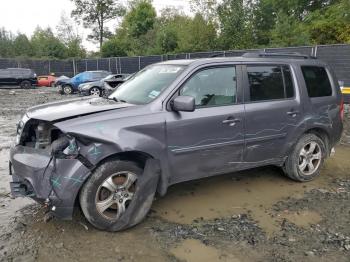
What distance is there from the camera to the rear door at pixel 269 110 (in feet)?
15.7

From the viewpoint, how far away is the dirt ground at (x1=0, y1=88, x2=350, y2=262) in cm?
355

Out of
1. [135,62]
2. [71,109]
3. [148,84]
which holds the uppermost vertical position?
[135,62]

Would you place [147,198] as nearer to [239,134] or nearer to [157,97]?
[157,97]

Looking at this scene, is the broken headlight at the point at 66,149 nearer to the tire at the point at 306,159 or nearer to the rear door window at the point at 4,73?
the tire at the point at 306,159

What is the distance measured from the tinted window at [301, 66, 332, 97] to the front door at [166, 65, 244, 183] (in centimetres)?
133

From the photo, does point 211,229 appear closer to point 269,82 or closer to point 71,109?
point 71,109

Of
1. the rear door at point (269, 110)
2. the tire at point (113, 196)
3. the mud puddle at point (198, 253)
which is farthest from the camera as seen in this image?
the rear door at point (269, 110)

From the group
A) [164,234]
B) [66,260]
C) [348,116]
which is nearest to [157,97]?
[164,234]

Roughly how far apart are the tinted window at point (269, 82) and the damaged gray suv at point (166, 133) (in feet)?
0.05

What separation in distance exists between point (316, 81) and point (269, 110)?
1180 mm

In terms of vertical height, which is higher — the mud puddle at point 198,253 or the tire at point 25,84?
the tire at point 25,84

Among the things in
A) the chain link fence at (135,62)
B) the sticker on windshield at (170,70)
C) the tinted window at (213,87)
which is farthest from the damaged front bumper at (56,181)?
the chain link fence at (135,62)

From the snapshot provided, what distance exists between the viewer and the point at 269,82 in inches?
199

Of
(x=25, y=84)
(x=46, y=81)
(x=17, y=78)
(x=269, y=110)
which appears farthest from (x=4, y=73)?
(x=269, y=110)
